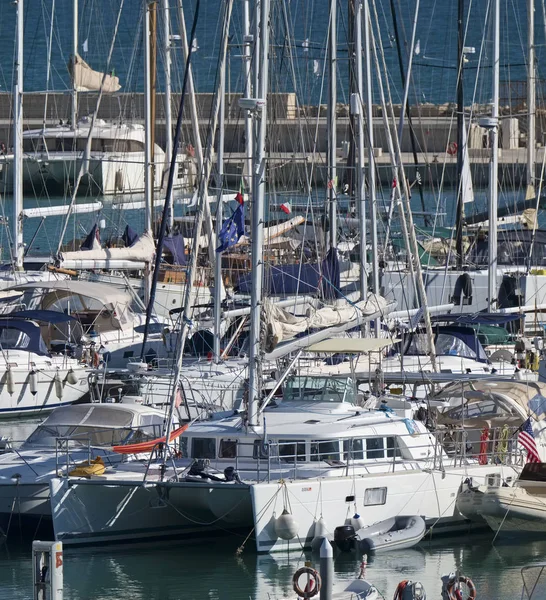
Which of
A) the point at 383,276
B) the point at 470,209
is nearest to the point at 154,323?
the point at 383,276

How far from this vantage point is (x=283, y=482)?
19781 mm

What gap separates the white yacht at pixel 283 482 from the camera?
20.1 metres

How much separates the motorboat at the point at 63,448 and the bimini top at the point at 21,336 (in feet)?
26.9

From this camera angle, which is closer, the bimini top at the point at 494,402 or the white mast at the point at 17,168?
the bimini top at the point at 494,402

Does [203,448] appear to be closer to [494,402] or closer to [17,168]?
[494,402]

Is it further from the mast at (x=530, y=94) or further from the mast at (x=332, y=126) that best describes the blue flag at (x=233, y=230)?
the mast at (x=530, y=94)

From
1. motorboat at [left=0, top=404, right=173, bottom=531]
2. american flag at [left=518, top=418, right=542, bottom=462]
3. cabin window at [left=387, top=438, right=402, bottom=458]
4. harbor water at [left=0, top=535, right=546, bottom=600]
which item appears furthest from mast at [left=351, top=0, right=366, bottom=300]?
harbor water at [left=0, top=535, right=546, bottom=600]

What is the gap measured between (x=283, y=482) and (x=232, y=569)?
1.34 metres

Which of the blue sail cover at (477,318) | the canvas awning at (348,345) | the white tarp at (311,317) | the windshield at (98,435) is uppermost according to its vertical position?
the white tarp at (311,317)

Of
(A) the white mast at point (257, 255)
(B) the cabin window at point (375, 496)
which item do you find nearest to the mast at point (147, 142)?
(A) the white mast at point (257, 255)

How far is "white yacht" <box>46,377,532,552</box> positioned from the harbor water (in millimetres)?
315

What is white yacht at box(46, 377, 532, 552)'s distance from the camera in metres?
20.1

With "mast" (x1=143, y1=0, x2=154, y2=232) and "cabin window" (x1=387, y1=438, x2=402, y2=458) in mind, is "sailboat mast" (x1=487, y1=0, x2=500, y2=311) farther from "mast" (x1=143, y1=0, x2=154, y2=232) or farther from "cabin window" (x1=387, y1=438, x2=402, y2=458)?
"cabin window" (x1=387, y1=438, x2=402, y2=458)

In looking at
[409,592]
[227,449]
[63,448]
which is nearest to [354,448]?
[227,449]
